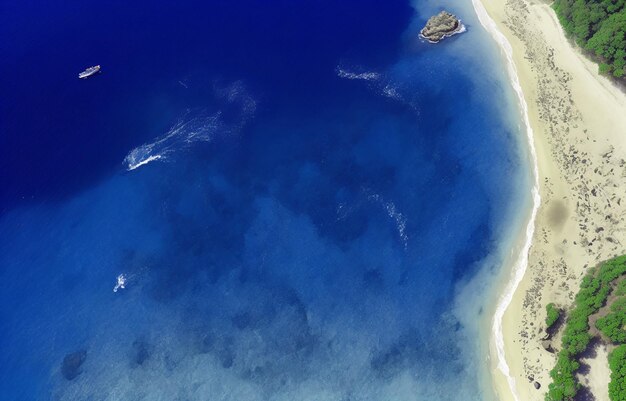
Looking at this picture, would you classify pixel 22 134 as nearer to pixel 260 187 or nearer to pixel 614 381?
pixel 260 187

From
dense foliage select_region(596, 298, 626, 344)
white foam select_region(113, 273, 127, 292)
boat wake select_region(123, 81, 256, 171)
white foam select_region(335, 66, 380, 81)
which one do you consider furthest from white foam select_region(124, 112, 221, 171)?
dense foliage select_region(596, 298, 626, 344)

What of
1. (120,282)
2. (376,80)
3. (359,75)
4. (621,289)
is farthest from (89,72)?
(621,289)

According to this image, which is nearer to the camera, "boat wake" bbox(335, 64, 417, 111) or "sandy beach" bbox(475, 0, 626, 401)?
"sandy beach" bbox(475, 0, 626, 401)

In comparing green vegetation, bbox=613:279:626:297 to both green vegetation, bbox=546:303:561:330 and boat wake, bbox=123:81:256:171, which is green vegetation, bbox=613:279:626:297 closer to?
green vegetation, bbox=546:303:561:330

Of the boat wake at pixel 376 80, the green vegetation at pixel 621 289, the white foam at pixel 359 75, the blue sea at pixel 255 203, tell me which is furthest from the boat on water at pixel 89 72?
the green vegetation at pixel 621 289

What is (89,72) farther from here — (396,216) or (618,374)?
(618,374)
